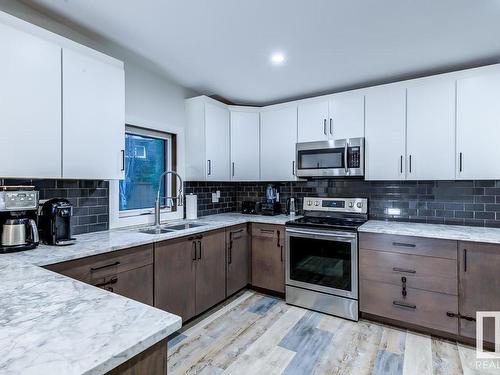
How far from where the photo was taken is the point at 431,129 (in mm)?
2549

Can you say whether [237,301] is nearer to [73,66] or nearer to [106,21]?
[73,66]

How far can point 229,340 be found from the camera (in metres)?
2.28

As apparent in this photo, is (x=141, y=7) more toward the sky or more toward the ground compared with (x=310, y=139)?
more toward the sky

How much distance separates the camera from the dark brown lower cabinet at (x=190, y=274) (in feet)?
7.25

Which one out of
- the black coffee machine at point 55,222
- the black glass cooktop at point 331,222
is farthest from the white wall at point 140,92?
the black glass cooktop at point 331,222

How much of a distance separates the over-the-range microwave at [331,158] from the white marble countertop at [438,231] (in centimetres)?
58

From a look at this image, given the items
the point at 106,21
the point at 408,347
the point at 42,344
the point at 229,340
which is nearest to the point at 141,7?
the point at 106,21

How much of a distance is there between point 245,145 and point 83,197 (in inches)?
74.6

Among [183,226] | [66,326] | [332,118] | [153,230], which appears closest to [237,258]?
[183,226]

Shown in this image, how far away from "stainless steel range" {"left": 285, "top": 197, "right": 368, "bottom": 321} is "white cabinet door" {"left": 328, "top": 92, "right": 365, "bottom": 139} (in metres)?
0.75

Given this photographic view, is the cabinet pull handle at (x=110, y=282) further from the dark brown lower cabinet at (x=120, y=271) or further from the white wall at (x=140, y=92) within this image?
the white wall at (x=140, y=92)

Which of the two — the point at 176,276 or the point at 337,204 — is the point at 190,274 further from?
the point at 337,204

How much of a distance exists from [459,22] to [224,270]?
2.77m

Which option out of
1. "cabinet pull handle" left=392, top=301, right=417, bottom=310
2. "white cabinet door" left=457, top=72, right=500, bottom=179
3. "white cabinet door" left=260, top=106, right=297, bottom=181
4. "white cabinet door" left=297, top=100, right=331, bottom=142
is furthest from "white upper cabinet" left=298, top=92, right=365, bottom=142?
"cabinet pull handle" left=392, top=301, right=417, bottom=310
